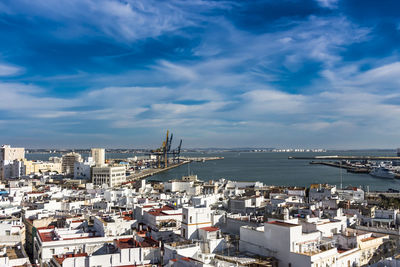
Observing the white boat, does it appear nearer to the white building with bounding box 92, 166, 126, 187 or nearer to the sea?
the sea

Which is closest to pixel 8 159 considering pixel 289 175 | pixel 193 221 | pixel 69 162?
pixel 69 162

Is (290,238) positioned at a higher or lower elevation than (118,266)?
higher

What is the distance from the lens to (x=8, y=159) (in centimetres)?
4919

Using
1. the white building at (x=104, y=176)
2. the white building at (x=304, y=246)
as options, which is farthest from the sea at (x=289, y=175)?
the white building at (x=304, y=246)

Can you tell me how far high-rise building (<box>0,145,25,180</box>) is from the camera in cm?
4300

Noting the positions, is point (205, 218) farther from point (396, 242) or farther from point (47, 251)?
point (396, 242)

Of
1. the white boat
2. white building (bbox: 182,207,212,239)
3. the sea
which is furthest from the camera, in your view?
the white boat

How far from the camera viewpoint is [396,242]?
10.0 meters

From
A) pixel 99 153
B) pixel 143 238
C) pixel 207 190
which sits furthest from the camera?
pixel 99 153

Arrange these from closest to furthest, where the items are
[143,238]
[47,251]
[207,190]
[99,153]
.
A: [47,251]
[143,238]
[207,190]
[99,153]

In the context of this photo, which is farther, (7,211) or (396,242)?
(7,211)

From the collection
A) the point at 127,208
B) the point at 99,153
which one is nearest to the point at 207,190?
the point at 127,208

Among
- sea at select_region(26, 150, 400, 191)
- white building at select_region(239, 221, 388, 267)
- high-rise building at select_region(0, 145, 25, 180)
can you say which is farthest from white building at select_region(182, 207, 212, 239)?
high-rise building at select_region(0, 145, 25, 180)

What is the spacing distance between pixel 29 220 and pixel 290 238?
1033 centimetres
